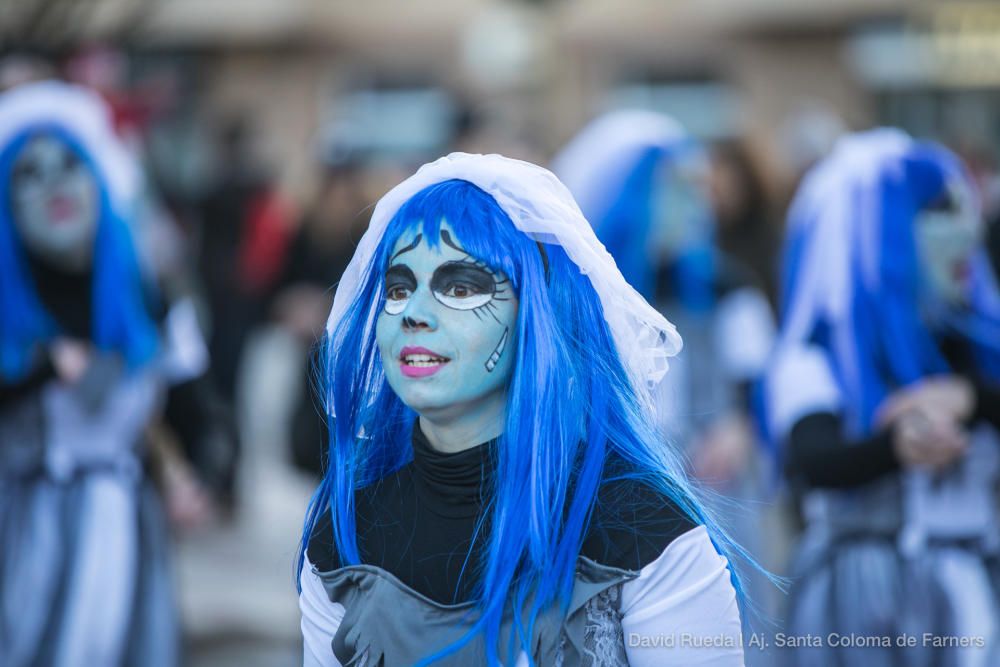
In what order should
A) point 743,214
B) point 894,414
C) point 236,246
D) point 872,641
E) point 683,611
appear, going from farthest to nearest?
point 236,246, point 743,214, point 894,414, point 872,641, point 683,611

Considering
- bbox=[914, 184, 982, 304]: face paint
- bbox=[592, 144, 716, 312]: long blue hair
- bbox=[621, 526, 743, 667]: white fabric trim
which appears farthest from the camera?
bbox=[592, 144, 716, 312]: long blue hair

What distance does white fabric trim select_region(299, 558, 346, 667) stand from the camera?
2.31 meters

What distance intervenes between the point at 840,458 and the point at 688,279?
5.74ft

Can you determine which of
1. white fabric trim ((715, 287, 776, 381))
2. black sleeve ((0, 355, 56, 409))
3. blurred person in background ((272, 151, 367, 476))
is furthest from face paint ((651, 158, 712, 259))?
black sleeve ((0, 355, 56, 409))

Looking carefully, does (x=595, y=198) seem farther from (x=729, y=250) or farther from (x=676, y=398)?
(x=729, y=250)

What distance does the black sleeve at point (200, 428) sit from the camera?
4.24 metres

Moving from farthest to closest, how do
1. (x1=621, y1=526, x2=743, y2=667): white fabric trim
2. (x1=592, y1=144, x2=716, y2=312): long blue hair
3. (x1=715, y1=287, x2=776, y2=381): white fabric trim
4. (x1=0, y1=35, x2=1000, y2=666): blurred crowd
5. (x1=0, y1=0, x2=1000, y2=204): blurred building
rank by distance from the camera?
(x1=0, y1=0, x2=1000, y2=204): blurred building, (x1=715, y1=287, x2=776, y2=381): white fabric trim, (x1=592, y1=144, x2=716, y2=312): long blue hair, (x1=0, y1=35, x2=1000, y2=666): blurred crowd, (x1=621, y1=526, x2=743, y2=667): white fabric trim

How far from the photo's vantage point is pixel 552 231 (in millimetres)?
2246

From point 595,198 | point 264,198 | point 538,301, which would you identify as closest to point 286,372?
point 264,198

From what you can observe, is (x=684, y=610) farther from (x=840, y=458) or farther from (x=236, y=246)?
(x=236, y=246)

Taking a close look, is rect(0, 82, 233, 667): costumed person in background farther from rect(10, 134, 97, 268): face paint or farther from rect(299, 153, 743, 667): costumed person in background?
rect(299, 153, 743, 667): costumed person in background

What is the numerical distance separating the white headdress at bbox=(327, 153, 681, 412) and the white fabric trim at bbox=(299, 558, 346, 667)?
0.49 metres

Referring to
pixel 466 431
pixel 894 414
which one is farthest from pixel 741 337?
pixel 466 431

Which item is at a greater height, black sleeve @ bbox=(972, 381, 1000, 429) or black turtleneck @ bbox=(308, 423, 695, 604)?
black sleeve @ bbox=(972, 381, 1000, 429)
